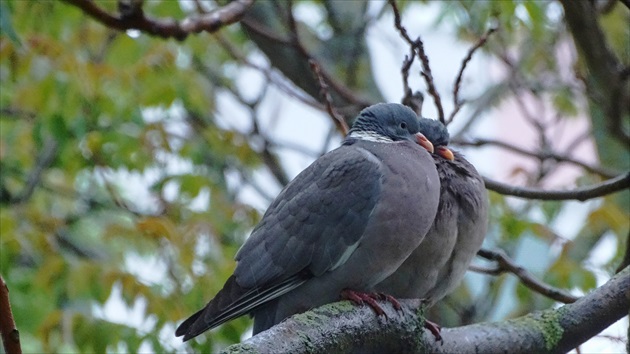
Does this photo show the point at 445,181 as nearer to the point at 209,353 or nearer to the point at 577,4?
the point at 577,4

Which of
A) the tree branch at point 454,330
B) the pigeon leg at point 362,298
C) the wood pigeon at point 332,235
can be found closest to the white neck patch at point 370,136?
the wood pigeon at point 332,235

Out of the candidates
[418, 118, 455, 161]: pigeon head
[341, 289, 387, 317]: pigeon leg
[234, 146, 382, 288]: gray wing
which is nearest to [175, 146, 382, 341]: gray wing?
[234, 146, 382, 288]: gray wing

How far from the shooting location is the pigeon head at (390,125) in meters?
3.37

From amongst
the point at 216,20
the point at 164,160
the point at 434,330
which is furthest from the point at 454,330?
the point at 164,160

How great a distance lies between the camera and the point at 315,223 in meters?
3.05

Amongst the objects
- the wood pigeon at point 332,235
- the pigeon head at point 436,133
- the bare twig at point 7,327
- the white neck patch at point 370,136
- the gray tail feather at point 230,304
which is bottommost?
the bare twig at point 7,327

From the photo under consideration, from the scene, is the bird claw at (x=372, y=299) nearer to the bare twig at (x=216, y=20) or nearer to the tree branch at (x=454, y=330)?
the tree branch at (x=454, y=330)

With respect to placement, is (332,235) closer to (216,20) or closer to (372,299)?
(372,299)

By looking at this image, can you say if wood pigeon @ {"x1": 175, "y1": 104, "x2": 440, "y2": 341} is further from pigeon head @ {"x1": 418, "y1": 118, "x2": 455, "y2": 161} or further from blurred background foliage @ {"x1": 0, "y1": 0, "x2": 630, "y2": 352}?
blurred background foliage @ {"x1": 0, "y1": 0, "x2": 630, "y2": 352}

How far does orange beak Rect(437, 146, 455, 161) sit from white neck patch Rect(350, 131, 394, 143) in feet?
0.60

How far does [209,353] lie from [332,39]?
2072 mm

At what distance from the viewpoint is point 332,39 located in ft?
16.9

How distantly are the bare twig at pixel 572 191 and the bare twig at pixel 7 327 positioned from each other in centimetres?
208

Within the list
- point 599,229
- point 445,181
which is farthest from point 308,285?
point 599,229
